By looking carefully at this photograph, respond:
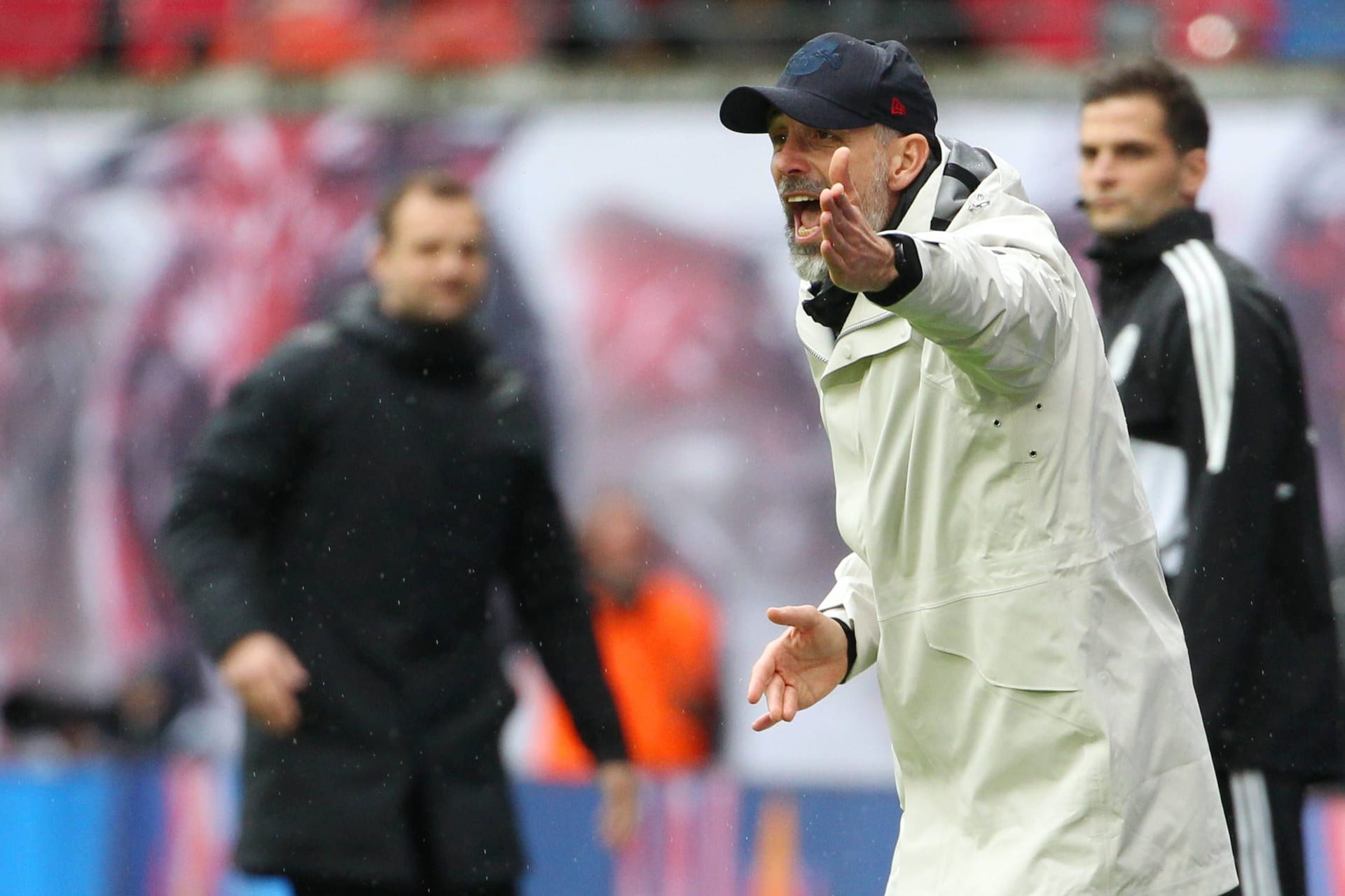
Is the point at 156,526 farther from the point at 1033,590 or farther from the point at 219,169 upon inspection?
the point at 1033,590

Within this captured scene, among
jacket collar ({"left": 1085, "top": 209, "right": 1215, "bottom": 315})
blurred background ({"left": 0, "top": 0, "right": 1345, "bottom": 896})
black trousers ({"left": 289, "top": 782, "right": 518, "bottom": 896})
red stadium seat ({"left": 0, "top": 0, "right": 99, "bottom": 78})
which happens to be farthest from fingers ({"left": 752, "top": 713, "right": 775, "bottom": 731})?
red stadium seat ({"left": 0, "top": 0, "right": 99, "bottom": 78})

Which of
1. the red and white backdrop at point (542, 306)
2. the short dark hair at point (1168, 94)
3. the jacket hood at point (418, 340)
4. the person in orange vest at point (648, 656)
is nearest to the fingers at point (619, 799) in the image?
the jacket hood at point (418, 340)

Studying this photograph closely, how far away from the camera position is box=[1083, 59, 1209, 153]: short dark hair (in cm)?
450

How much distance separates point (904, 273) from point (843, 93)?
0.61 m

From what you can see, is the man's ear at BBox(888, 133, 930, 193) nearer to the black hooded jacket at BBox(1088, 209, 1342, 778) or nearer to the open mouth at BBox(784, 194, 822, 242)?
the open mouth at BBox(784, 194, 822, 242)

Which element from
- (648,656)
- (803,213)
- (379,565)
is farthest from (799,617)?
(648,656)

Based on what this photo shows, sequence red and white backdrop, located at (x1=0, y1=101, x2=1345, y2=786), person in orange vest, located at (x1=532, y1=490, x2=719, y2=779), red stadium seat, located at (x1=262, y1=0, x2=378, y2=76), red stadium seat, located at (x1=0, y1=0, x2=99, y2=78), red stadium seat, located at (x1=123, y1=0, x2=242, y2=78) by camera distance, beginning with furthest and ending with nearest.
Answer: red stadium seat, located at (x1=0, y1=0, x2=99, y2=78)
red stadium seat, located at (x1=123, y1=0, x2=242, y2=78)
red stadium seat, located at (x1=262, y1=0, x2=378, y2=76)
red and white backdrop, located at (x1=0, y1=101, x2=1345, y2=786)
person in orange vest, located at (x1=532, y1=490, x2=719, y2=779)

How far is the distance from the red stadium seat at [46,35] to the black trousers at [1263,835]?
8.83m

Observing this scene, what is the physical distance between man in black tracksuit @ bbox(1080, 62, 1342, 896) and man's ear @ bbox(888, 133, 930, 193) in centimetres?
113

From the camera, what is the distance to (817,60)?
3.28m

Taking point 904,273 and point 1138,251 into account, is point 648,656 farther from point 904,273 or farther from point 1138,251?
point 904,273

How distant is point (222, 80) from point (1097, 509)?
852 cm

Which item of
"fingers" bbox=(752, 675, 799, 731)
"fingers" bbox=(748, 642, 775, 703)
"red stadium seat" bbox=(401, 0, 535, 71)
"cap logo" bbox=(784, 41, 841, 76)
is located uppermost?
"red stadium seat" bbox=(401, 0, 535, 71)

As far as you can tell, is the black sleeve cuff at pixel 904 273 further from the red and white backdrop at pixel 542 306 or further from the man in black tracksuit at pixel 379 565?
the red and white backdrop at pixel 542 306
